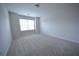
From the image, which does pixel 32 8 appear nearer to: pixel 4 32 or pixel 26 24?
pixel 26 24

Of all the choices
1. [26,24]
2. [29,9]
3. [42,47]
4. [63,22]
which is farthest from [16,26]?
[63,22]

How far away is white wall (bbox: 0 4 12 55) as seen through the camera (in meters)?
1.36

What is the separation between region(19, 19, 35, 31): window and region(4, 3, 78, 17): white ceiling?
12 cm

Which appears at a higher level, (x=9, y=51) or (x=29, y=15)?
(x=29, y=15)

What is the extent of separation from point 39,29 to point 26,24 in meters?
0.26

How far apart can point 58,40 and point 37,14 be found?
1.98ft

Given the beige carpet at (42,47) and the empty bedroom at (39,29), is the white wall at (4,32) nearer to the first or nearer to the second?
the empty bedroom at (39,29)

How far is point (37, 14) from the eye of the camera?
144 centimetres

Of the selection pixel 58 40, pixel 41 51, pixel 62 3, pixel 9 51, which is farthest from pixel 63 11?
pixel 9 51

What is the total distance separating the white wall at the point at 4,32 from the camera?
136 centimetres

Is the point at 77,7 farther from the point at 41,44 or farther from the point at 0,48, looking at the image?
the point at 0,48

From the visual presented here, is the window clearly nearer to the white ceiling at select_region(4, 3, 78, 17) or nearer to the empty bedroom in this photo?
the empty bedroom

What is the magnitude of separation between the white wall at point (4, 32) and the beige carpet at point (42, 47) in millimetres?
100

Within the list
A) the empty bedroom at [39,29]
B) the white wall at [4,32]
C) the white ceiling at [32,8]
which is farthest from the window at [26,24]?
the white wall at [4,32]
